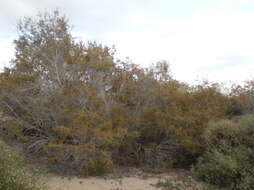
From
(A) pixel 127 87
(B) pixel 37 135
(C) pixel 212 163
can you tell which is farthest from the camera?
(A) pixel 127 87

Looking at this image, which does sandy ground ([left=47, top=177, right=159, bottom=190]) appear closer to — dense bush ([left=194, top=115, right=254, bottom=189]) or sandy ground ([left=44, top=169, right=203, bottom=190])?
sandy ground ([left=44, top=169, right=203, bottom=190])

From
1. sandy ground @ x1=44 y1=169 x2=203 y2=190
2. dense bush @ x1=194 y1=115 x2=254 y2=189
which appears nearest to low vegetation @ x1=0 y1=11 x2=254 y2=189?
dense bush @ x1=194 y1=115 x2=254 y2=189

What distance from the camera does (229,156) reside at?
6.66m

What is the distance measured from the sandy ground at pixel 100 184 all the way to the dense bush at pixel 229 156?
5.44ft

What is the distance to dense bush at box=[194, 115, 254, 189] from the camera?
20.9ft

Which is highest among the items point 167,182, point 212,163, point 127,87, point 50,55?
point 50,55

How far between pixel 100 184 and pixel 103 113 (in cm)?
233

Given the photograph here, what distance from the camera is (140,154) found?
948cm

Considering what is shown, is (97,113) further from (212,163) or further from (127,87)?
(212,163)

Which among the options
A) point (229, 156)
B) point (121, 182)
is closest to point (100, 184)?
point (121, 182)

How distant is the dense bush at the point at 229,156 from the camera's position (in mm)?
6383

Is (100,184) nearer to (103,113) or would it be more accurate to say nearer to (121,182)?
(121,182)

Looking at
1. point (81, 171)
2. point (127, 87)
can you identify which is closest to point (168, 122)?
point (127, 87)

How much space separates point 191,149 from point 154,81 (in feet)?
9.54
